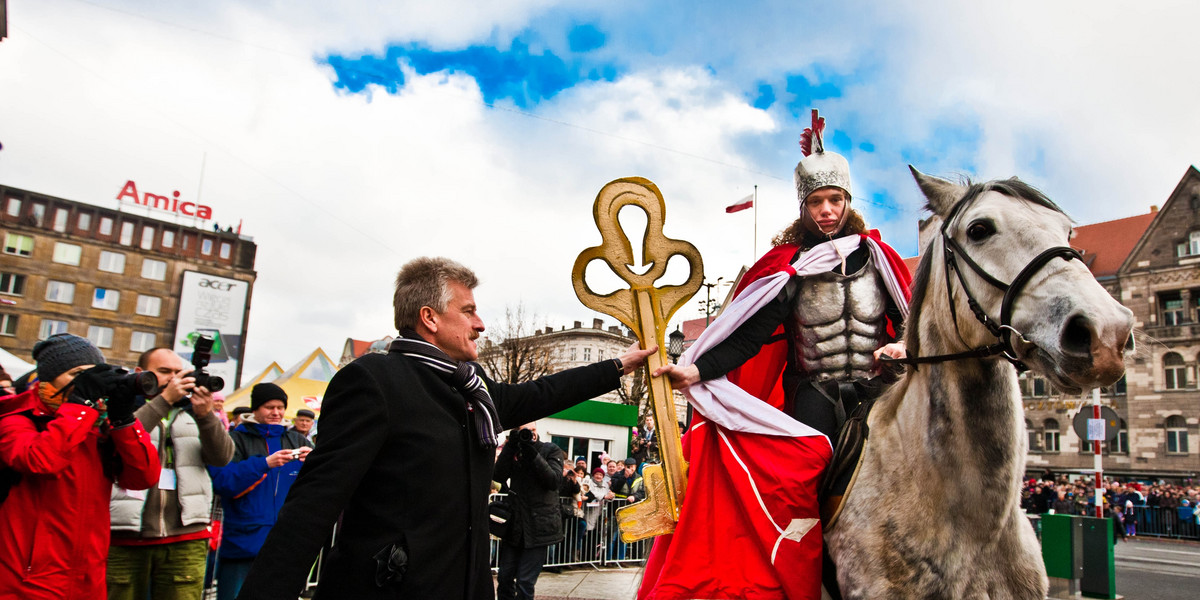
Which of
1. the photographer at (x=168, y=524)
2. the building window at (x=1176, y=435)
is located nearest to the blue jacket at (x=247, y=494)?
the photographer at (x=168, y=524)

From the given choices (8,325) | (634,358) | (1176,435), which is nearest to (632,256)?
(634,358)

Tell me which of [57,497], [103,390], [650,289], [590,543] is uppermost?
[650,289]

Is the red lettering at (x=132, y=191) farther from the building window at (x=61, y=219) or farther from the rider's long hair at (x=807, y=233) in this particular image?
the rider's long hair at (x=807, y=233)

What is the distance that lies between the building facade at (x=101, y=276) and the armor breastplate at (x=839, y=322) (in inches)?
2423

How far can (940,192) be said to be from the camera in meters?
3.12

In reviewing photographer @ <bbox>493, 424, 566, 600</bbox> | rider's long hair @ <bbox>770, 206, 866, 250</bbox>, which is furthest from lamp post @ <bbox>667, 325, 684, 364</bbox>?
photographer @ <bbox>493, 424, 566, 600</bbox>

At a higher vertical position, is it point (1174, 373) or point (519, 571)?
point (1174, 373)

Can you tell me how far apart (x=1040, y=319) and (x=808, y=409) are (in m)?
1.36

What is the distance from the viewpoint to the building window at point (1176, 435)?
42.4 metres

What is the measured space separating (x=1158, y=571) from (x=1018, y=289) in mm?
18801

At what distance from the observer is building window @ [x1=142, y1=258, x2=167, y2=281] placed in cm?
6556

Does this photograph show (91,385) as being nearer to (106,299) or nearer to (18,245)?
(106,299)

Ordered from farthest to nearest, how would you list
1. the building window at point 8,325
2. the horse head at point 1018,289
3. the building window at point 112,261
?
the building window at point 112,261 < the building window at point 8,325 < the horse head at point 1018,289

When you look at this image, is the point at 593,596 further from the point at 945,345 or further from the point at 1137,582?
the point at 1137,582
